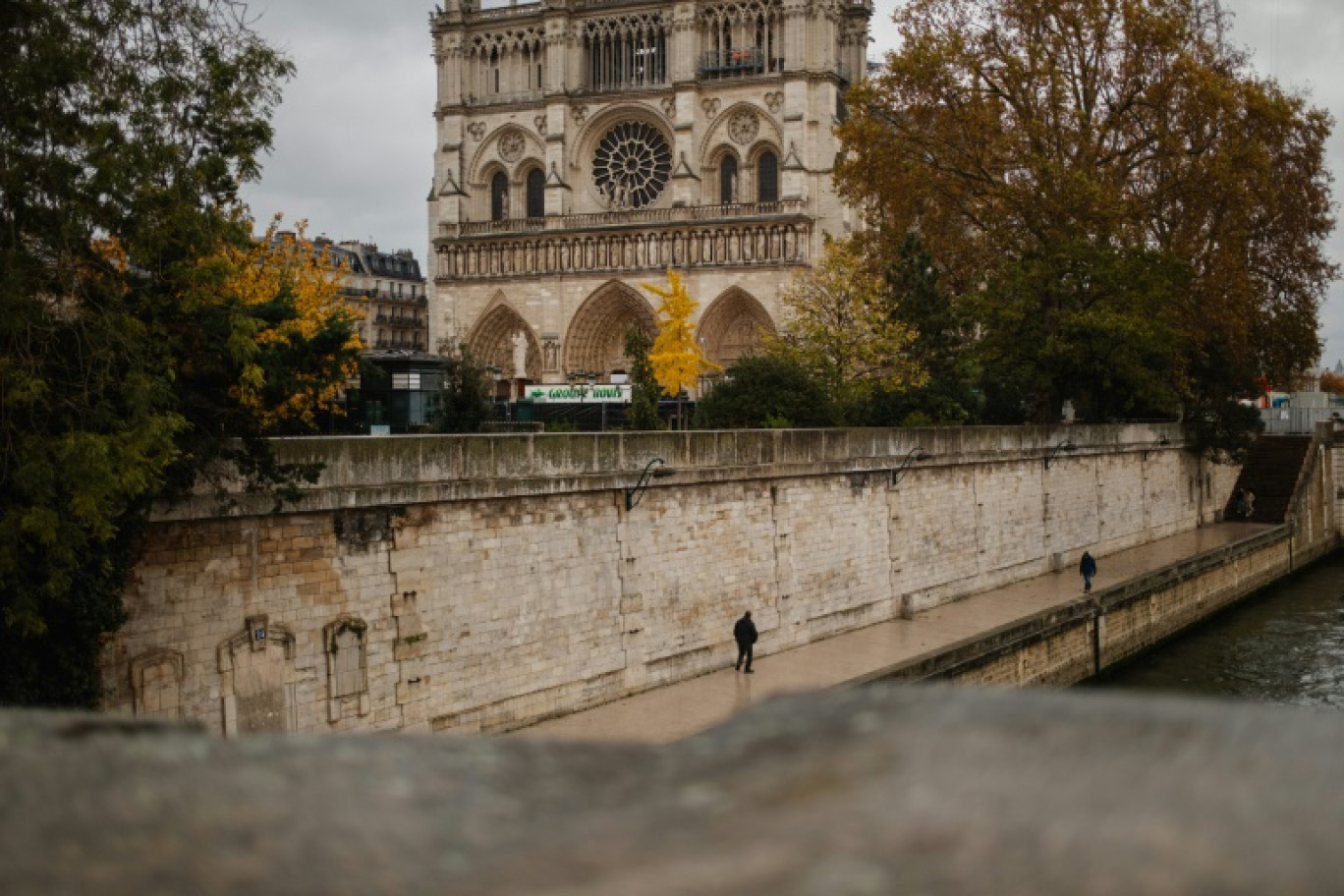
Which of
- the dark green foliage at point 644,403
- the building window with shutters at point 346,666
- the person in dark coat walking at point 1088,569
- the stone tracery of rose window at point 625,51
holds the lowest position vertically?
the person in dark coat walking at point 1088,569

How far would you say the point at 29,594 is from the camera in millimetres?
9484

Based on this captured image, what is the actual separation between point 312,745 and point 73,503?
865 centimetres

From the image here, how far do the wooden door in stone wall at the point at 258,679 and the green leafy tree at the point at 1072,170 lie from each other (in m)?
20.8

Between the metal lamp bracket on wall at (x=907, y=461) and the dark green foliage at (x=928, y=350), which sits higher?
the dark green foliage at (x=928, y=350)

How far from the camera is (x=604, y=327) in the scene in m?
50.9

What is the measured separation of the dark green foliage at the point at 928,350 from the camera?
28922 mm

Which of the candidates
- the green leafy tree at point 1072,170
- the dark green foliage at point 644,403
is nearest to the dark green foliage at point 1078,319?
the green leafy tree at point 1072,170

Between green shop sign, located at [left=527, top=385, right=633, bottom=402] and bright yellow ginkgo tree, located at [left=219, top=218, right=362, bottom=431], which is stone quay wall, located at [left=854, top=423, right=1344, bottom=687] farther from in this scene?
green shop sign, located at [left=527, top=385, right=633, bottom=402]

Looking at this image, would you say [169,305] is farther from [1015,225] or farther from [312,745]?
[1015,225]

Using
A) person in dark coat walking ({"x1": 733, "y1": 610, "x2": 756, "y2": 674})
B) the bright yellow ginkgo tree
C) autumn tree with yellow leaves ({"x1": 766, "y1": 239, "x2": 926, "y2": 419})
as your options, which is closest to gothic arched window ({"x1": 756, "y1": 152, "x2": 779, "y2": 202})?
autumn tree with yellow leaves ({"x1": 766, "y1": 239, "x2": 926, "y2": 419})

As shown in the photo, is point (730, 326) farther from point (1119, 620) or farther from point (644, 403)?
point (1119, 620)

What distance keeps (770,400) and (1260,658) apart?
10463mm

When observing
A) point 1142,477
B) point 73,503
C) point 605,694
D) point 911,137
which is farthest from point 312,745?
point 1142,477

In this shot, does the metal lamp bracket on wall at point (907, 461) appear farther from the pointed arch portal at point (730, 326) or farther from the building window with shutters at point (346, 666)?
the pointed arch portal at point (730, 326)
